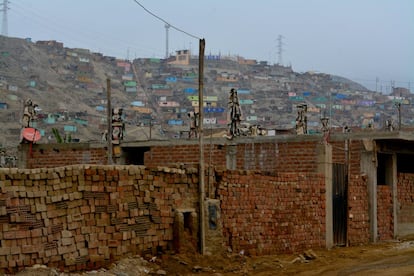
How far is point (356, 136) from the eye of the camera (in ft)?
66.8

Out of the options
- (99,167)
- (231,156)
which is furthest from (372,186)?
(99,167)

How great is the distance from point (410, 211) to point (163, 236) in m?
12.5

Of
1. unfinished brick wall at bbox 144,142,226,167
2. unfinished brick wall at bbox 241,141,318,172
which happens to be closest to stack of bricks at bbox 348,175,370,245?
unfinished brick wall at bbox 241,141,318,172

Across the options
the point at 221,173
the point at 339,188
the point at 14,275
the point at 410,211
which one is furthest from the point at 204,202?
the point at 410,211

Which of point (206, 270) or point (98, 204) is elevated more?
point (98, 204)

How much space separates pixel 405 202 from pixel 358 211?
3534 millimetres

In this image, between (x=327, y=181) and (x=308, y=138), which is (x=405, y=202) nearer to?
(x=308, y=138)

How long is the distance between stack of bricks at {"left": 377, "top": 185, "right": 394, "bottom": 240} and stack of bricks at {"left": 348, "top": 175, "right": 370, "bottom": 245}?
31.7 inches

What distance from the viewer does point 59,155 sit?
2627 centimetres

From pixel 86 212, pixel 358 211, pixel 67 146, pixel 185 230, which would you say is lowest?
pixel 358 211

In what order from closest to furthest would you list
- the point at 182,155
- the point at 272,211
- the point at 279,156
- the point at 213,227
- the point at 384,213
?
the point at 213,227 → the point at 272,211 → the point at 279,156 → the point at 384,213 → the point at 182,155

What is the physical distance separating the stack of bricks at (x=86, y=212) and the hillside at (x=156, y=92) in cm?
5883

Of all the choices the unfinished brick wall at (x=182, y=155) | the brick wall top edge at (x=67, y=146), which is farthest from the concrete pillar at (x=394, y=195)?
the brick wall top edge at (x=67, y=146)

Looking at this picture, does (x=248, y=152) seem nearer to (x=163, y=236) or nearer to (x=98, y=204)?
(x=163, y=236)
